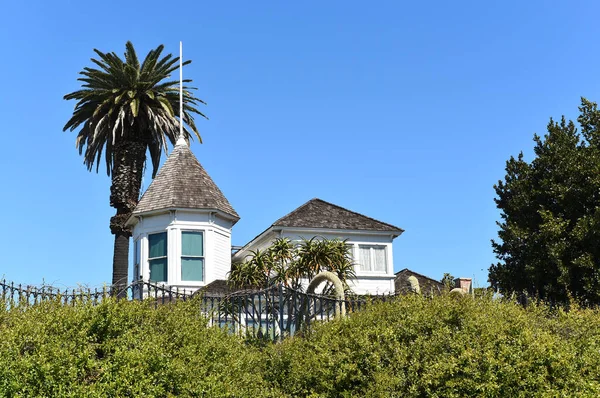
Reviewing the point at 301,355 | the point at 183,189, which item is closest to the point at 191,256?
the point at 183,189

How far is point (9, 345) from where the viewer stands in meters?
9.19

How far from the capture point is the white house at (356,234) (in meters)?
34.3

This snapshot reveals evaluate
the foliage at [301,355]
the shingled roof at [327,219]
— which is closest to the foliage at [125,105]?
the shingled roof at [327,219]

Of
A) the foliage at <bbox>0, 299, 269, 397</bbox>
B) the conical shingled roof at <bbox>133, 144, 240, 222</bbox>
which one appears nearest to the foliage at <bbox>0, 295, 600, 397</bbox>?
the foliage at <bbox>0, 299, 269, 397</bbox>

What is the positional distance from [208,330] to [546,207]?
21398 millimetres

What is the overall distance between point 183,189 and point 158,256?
278cm

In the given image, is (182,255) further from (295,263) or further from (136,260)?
(295,263)

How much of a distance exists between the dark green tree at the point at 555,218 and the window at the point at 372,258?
581 cm

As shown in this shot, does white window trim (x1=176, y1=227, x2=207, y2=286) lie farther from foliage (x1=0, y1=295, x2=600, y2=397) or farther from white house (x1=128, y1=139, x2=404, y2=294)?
foliage (x1=0, y1=295, x2=600, y2=397)

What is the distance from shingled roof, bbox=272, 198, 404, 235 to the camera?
3444cm

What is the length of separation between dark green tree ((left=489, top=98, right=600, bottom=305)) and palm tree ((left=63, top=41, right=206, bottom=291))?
1608 cm

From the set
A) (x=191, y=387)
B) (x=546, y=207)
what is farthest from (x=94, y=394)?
(x=546, y=207)

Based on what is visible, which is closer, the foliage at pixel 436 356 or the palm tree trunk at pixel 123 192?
the foliage at pixel 436 356

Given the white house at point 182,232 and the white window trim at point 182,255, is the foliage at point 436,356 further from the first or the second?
the white house at point 182,232
